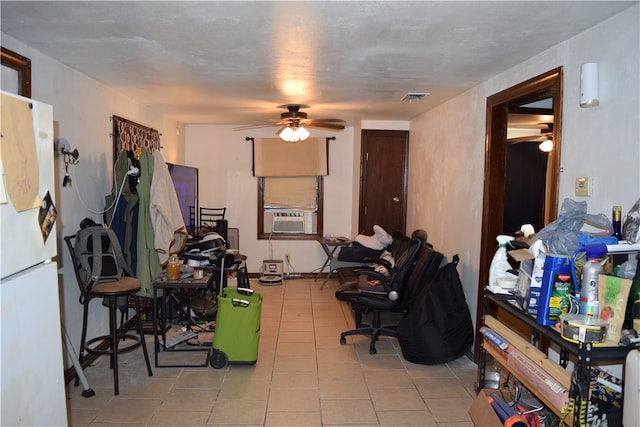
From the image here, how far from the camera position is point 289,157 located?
249 inches

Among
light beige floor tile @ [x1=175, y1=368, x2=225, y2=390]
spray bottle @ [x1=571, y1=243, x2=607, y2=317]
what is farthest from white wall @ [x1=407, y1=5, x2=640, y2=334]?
light beige floor tile @ [x1=175, y1=368, x2=225, y2=390]

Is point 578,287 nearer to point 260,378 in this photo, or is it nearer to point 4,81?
point 260,378

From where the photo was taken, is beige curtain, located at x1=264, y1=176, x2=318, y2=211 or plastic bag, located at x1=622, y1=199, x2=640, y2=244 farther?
beige curtain, located at x1=264, y1=176, x2=318, y2=211

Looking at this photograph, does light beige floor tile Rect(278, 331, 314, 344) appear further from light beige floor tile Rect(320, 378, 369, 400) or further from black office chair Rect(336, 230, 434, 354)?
light beige floor tile Rect(320, 378, 369, 400)

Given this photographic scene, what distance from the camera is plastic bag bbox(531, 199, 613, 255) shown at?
6.05ft

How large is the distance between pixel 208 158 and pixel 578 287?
5485 millimetres

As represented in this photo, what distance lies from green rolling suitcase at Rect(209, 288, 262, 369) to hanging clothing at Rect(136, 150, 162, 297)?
0.70 metres

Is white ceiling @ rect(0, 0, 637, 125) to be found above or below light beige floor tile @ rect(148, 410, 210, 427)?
above

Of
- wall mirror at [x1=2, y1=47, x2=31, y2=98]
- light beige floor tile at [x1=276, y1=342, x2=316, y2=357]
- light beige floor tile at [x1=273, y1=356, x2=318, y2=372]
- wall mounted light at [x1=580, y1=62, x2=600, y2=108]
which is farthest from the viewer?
light beige floor tile at [x1=276, y1=342, x2=316, y2=357]

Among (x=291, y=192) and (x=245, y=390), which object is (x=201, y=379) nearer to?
(x=245, y=390)

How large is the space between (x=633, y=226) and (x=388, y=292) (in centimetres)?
222

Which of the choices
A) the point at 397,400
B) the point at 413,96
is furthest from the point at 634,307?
the point at 413,96

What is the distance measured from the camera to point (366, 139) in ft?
18.6

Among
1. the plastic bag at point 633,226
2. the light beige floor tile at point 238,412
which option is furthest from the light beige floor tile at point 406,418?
the plastic bag at point 633,226
